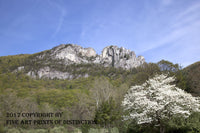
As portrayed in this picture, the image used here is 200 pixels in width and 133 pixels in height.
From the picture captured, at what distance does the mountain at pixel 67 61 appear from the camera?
12812 cm

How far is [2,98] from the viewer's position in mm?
30812

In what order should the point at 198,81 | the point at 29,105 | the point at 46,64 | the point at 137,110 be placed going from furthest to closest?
the point at 46,64 < the point at 29,105 < the point at 198,81 < the point at 137,110

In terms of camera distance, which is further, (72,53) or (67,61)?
(72,53)

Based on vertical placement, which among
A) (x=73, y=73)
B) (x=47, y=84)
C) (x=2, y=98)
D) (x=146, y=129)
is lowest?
(x=146, y=129)

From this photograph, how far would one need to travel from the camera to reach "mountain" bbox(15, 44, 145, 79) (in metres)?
128

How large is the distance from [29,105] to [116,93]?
2037 centimetres

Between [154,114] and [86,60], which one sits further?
[86,60]

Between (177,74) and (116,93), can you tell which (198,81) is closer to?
(177,74)

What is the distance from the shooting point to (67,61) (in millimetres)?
152500

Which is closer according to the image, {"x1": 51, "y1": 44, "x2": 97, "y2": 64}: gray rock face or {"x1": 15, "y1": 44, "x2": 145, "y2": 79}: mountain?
{"x1": 15, "y1": 44, "x2": 145, "y2": 79}: mountain

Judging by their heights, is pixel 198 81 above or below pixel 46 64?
below

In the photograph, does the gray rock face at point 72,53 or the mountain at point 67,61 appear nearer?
the mountain at point 67,61

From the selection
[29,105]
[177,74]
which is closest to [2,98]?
[29,105]

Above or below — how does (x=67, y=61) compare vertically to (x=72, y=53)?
below
